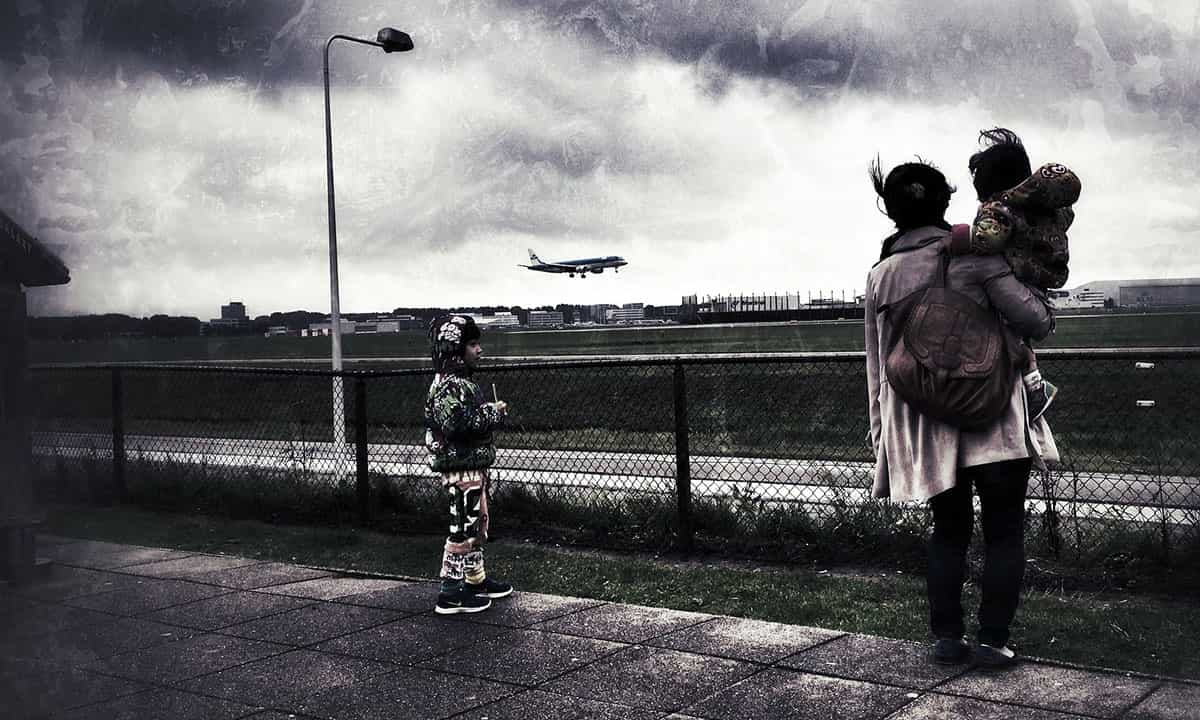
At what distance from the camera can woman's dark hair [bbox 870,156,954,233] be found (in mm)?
4117

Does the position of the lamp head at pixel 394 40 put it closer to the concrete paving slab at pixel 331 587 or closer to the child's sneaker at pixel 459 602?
the concrete paving slab at pixel 331 587

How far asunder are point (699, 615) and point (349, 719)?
186 cm

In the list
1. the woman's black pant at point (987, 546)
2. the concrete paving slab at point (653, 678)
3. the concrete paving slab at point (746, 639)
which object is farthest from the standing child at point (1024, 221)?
the concrete paving slab at point (653, 678)

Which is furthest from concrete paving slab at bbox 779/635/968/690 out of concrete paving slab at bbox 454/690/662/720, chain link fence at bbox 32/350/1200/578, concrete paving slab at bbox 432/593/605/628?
chain link fence at bbox 32/350/1200/578

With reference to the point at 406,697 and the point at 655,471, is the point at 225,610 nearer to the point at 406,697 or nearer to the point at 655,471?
the point at 406,697

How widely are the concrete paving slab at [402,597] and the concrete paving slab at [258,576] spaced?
0.64 m

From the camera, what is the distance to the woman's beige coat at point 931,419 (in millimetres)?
3842

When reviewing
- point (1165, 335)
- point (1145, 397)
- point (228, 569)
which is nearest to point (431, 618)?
point (228, 569)

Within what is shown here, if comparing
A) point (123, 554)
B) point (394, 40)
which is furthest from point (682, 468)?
point (394, 40)

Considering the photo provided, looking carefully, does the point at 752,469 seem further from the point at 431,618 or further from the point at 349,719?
the point at 349,719

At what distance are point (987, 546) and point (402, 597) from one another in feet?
9.53

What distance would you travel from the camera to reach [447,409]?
5086mm

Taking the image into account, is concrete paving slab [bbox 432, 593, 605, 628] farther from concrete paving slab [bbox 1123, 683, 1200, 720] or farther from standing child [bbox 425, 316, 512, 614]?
concrete paving slab [bbox 1123, 683, 1200, 720]

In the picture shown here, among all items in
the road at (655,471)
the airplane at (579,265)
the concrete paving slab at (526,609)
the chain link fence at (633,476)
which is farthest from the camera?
the airplane at (579,265)
